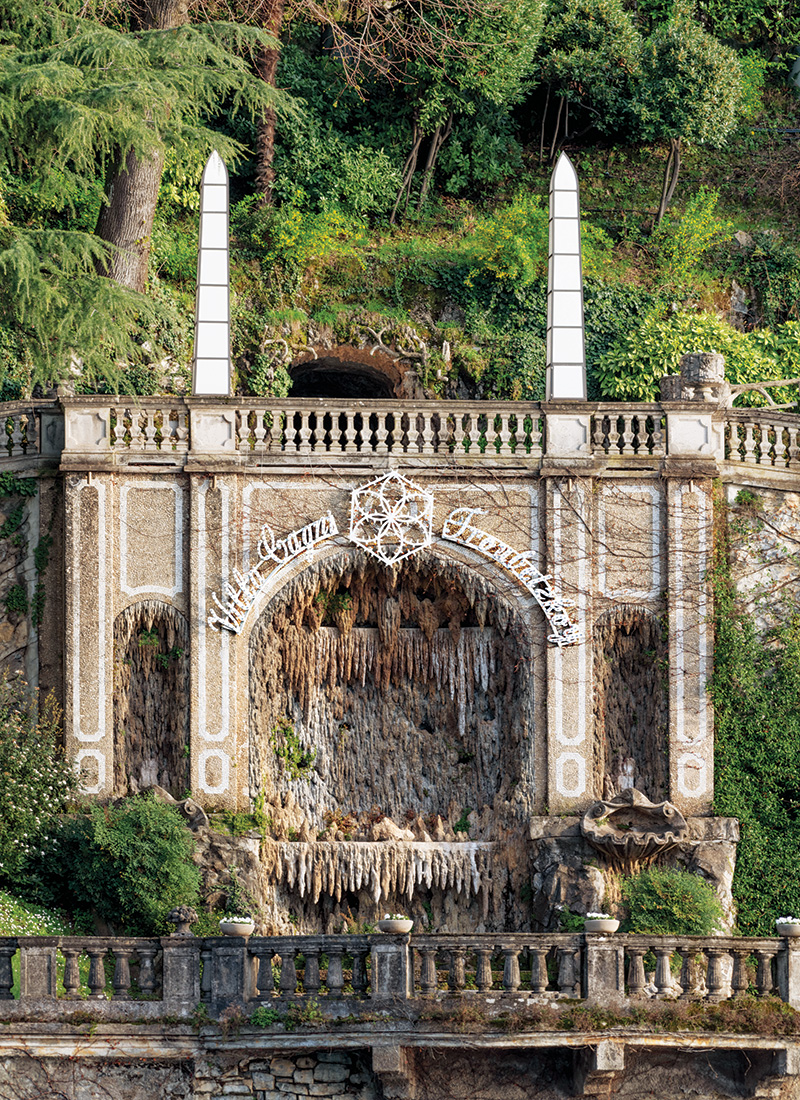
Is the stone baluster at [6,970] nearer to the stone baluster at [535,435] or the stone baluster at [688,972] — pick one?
the stone baluster at [688,972]

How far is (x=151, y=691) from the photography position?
24078 millimetres

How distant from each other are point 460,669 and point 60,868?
612 cm

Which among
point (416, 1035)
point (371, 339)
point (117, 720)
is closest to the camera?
point (416, 1035)

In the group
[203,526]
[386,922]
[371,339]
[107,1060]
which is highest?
[371,339]

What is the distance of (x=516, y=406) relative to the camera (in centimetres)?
2444

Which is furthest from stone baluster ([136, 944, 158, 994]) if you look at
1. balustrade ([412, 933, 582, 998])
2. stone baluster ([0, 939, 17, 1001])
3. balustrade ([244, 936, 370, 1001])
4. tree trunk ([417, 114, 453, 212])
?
tree trunk ([417, 114, 453, 212])

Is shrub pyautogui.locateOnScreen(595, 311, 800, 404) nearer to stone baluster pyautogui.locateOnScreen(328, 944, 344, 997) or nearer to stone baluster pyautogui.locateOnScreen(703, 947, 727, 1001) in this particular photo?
stone baluster pyautogui.locateOnScreen(703, 947, 727, 1001)

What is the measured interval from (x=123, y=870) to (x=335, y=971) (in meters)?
4.55

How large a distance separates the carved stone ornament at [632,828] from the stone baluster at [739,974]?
4.09 m

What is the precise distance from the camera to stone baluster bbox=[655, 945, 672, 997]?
18.7m

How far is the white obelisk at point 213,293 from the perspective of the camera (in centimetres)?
2459

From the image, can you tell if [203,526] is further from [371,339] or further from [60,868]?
[371,339]

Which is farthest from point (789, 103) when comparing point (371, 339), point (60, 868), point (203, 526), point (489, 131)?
point (60, 868)

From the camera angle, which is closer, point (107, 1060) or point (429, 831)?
point (107, 1060)
